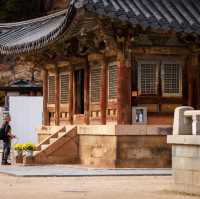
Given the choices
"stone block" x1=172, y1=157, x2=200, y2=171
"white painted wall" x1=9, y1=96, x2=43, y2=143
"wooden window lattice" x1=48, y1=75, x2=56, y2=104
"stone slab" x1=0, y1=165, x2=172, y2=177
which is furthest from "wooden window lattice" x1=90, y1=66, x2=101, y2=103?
"stone block" x1=172, y1=157, x2=200, y2=171

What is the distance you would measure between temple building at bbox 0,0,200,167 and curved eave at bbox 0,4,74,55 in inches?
4.5

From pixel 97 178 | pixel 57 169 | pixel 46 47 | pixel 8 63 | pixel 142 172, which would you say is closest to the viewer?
pixel 97 178

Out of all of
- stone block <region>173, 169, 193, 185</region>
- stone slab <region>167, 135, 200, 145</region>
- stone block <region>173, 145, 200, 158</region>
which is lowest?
stone block <region>173, 169, 193, 185</region>

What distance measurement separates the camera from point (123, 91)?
2728 centimetres

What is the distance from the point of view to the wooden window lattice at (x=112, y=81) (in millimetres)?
28141

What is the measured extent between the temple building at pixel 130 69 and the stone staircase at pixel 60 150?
0.58 ft

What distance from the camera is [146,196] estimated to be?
16875 millimetres

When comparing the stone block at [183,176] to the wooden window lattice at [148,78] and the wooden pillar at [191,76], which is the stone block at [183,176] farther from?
the wooden pillar at [191,76]

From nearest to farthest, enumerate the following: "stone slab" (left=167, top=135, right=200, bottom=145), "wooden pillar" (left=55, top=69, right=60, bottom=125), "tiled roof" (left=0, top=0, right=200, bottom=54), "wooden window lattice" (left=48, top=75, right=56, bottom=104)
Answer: "stone slab" (left=167, top=135, right=200, bottom=145)
"tiled roof" (left=0, top=0, right=200, bottom=54)
"wooden pillar" (left=55, top=69, right=60, bottom=125)
"wooden window lattice" (left=48, top=75, right=56, bottom=104)

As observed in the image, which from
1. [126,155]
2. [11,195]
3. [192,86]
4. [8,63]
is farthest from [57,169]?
[8,63]

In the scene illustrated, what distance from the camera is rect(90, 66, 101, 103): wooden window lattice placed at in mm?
29766

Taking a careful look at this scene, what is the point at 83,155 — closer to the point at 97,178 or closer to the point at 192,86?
the point at 192,86

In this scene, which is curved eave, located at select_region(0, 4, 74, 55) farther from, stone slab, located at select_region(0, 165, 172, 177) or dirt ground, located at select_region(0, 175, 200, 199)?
dirt ground, located at select_region(0, 175, 200, 199)

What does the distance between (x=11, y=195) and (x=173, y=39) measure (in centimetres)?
1268
